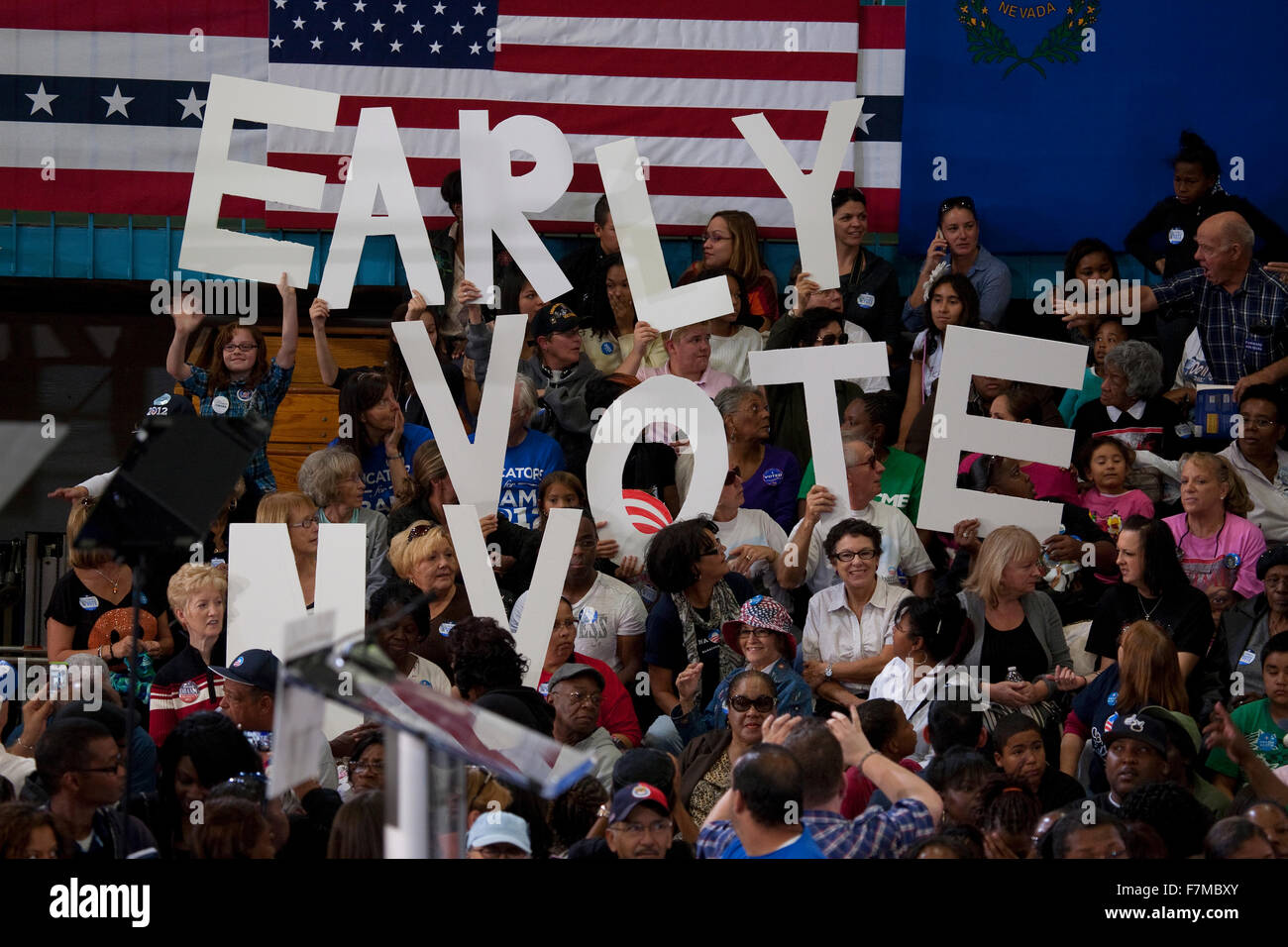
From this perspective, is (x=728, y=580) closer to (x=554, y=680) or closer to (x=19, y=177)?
(x=554, y=680)

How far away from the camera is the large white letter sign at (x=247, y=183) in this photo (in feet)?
32.5

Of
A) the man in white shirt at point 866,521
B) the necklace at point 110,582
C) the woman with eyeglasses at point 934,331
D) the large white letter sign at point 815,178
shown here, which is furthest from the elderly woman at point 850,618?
the necklace at point 110,582

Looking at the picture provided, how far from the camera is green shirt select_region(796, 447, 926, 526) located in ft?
30.5

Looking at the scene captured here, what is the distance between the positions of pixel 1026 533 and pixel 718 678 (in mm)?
1575

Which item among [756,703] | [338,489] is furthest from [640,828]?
[338,489]

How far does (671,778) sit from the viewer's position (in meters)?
6.55

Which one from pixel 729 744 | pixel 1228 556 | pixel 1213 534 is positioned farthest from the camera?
pixel 1213 534

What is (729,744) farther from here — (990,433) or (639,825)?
(990,433)

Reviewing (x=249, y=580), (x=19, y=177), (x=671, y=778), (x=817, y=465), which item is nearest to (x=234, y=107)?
(x=19, y=177)

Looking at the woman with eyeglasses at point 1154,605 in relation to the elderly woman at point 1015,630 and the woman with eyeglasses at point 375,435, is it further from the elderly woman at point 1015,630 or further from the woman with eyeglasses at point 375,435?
the woman with eyeglasses at point 375,435

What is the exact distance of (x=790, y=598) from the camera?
877cm

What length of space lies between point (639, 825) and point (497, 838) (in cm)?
49

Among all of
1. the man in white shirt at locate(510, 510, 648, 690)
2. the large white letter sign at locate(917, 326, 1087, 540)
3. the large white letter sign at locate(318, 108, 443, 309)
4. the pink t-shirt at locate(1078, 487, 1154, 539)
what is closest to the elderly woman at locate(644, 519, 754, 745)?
the man in white shirt at locate(510, 510, 648, 690)
